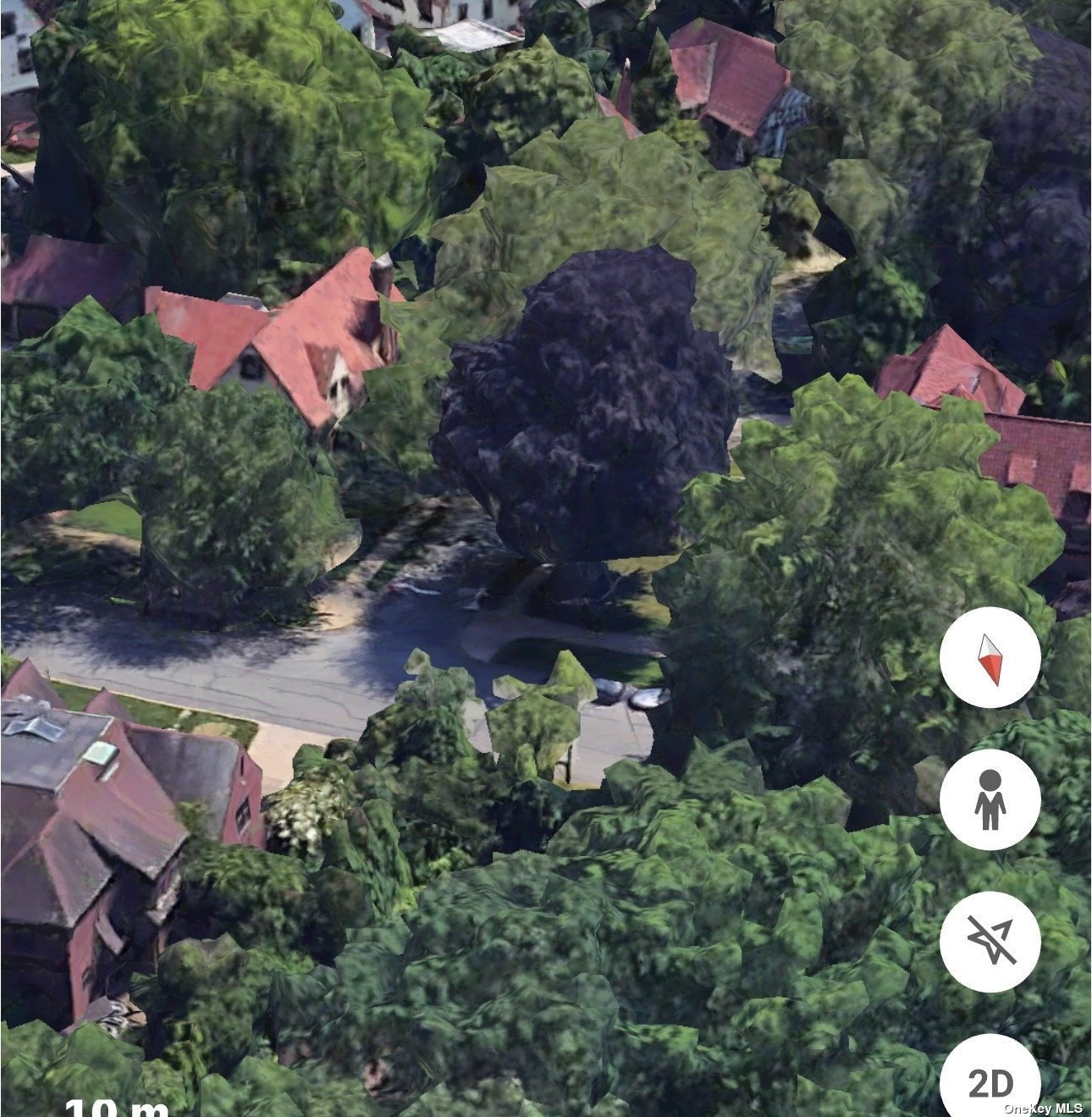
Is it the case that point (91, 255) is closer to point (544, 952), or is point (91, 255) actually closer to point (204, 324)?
point (204, 324)

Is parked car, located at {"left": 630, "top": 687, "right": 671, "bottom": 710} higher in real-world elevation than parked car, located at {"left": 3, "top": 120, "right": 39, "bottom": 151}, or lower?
higher

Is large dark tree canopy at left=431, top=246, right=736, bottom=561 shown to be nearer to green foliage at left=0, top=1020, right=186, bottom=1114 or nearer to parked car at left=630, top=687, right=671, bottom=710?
parked car at left=630, top=687, right=671, bottom=710

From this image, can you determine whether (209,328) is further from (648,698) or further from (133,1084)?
(133,1084)

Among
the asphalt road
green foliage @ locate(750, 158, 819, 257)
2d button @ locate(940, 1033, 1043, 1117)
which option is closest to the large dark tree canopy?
the asphalt road

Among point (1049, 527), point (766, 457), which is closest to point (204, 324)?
point (766, 457)

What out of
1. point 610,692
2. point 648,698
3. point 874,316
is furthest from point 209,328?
point 874,316

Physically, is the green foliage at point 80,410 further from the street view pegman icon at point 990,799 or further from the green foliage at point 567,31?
the street view pegman icon at point 990,799
